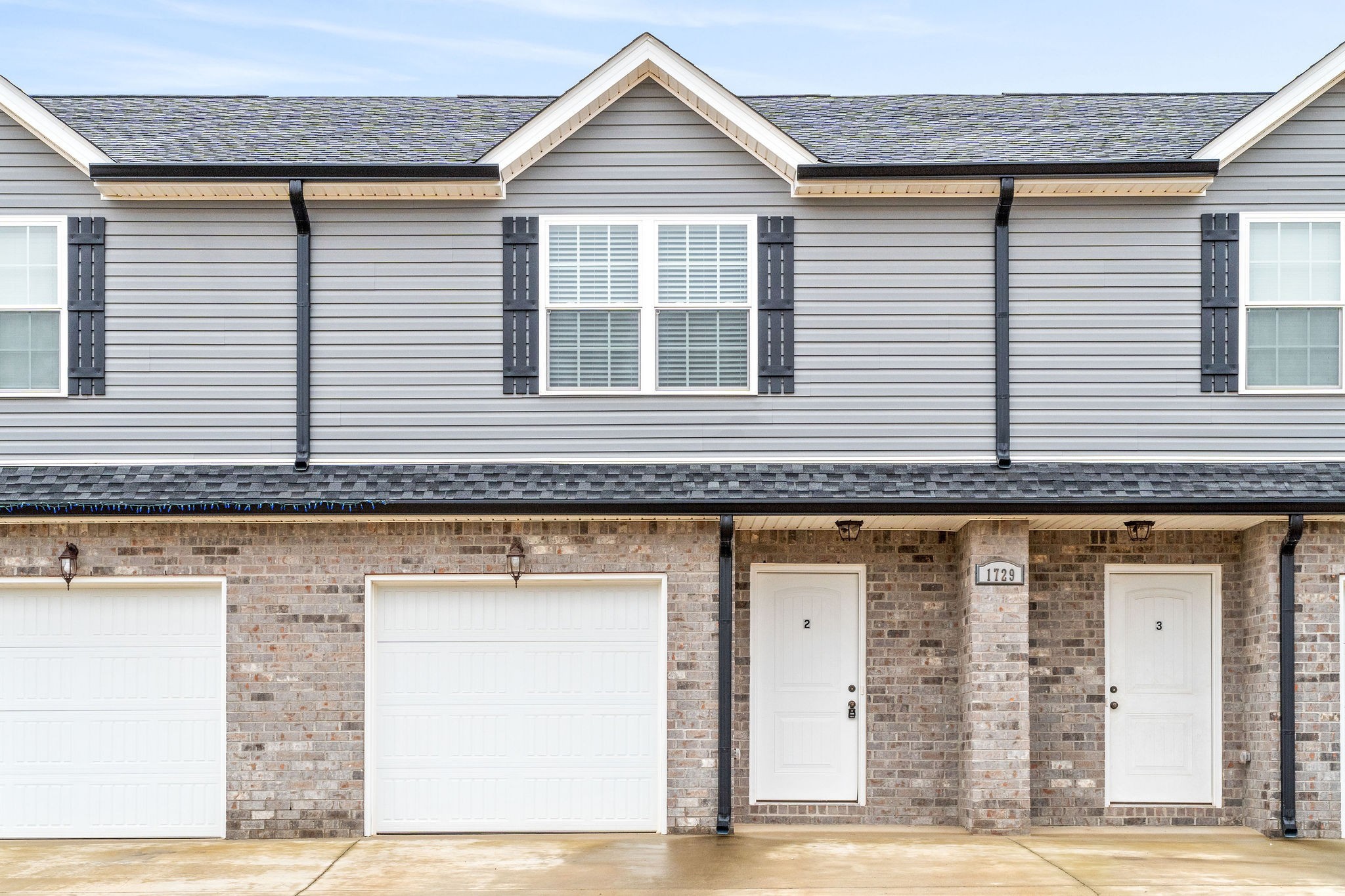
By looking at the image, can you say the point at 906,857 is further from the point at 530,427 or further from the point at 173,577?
the point at 173,577

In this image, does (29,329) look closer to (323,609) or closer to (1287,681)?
(323,609)

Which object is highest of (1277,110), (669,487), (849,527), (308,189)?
(1277,110)

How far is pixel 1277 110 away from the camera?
400 inches

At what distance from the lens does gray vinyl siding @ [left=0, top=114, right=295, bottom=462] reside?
33.3 ft

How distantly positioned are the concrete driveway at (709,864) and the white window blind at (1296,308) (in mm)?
3552

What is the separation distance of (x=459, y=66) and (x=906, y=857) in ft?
87.9

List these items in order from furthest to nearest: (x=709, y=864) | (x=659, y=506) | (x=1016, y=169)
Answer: (x=1016, y=169), (x=659, y=506), (x=709, y=864)

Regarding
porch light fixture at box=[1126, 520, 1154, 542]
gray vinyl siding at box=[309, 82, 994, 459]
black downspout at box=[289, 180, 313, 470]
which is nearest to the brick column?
gray vinyl siding at box=[309, 82, 994, 459]

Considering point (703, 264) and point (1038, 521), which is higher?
point (703, 264)

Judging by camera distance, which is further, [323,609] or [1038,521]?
[1038,521]

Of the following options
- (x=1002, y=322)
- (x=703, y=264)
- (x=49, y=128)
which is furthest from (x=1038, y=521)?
(x=49, y=128)

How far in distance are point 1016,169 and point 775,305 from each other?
2.11 meters

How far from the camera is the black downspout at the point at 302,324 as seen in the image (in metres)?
10.1

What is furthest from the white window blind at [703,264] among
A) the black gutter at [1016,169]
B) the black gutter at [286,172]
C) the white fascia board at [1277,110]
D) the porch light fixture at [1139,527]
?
the white fascia board at [1277,110]
